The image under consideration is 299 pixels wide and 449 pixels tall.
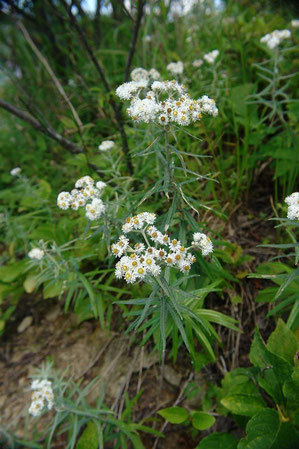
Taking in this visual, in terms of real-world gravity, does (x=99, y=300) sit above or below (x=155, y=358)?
above

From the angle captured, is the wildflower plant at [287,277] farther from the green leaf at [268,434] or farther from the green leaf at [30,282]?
the green leaf at [30,282]

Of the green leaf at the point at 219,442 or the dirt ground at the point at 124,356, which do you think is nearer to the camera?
the green leaf at the point at 219,442

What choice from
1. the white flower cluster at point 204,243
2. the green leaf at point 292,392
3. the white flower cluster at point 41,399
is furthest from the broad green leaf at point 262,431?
the white flower cluster at point 41,399

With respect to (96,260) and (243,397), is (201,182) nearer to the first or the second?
(96,260)

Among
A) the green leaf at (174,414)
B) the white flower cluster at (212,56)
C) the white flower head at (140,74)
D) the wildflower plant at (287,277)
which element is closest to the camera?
the wildflower plant at (287,277)

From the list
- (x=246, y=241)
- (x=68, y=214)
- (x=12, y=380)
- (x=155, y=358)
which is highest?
(x=68, y=214)

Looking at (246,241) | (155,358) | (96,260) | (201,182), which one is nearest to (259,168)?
(201,182)

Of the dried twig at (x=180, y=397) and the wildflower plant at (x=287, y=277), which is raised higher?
the wildflower plant at (x=287, y=277)
